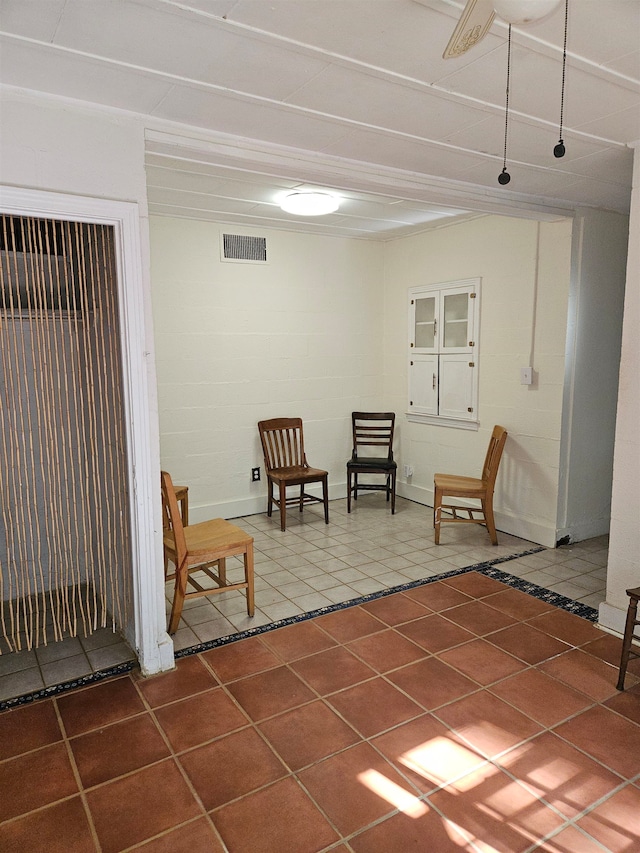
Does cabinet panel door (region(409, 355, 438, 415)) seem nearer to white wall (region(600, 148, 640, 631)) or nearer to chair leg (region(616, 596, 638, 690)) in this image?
white wall (region(600, 148, 640, 631))

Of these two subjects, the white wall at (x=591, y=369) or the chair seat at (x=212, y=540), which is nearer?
the chair seat at (x=212, y=540)

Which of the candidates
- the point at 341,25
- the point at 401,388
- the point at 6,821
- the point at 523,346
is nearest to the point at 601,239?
the point at 523,346

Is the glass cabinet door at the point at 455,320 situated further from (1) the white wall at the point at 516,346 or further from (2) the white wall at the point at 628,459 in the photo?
(2) the white wall at the point at 628,459

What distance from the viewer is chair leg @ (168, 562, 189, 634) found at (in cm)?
297

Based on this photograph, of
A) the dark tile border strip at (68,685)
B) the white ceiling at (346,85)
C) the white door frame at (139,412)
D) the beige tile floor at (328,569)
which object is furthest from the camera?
the beige tile floor at (328,569)

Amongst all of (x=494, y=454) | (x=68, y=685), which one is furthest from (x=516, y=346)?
(x=68, y=685)

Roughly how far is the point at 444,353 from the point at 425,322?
40cm

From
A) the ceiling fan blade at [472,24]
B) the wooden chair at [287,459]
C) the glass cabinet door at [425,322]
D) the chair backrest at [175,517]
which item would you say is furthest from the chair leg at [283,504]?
the ceiling fan blade at [472,24]

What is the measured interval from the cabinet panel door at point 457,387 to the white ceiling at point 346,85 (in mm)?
1715

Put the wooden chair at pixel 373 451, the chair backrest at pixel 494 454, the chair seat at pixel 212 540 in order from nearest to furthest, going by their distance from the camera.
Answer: the chair seat at pixel 212 540
the chair backrest at pixel 494 454
the wooden chair at pixel 373 451

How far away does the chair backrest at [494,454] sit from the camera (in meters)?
4.20

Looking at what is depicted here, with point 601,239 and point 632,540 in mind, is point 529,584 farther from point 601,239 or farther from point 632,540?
point 601,239

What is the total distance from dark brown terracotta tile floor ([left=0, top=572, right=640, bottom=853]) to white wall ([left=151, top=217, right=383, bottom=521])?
86.5 inches

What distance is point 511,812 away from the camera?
1.87 m
